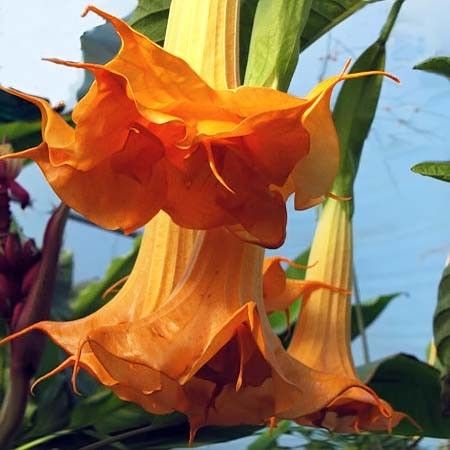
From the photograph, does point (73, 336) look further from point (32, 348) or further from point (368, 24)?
point (368, 24)

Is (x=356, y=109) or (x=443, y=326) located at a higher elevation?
(x=356, y=109)

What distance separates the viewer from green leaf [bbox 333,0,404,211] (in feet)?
1.88

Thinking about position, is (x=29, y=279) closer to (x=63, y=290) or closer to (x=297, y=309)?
(x=297, y=309)

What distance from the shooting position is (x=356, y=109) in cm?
57

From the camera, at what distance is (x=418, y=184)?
5.06 feet

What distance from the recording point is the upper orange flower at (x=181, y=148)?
0.29m

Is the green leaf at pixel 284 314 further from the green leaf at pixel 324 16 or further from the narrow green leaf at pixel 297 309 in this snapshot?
the green leaf at pixel 324 16

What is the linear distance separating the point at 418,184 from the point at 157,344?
4.18ft

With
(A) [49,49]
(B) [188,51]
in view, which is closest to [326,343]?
(B) [188,51]

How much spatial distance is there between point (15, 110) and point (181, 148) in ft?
2.69

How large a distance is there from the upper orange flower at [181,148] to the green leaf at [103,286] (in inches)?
21.7

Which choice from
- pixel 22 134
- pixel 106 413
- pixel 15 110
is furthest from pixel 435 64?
pixel 15 110

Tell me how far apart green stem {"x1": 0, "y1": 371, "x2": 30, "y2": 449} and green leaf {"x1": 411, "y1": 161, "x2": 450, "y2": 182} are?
0.31 meters

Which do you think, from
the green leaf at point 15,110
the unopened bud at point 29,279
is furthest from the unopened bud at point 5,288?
Answer: the green leaf at point 15,110
